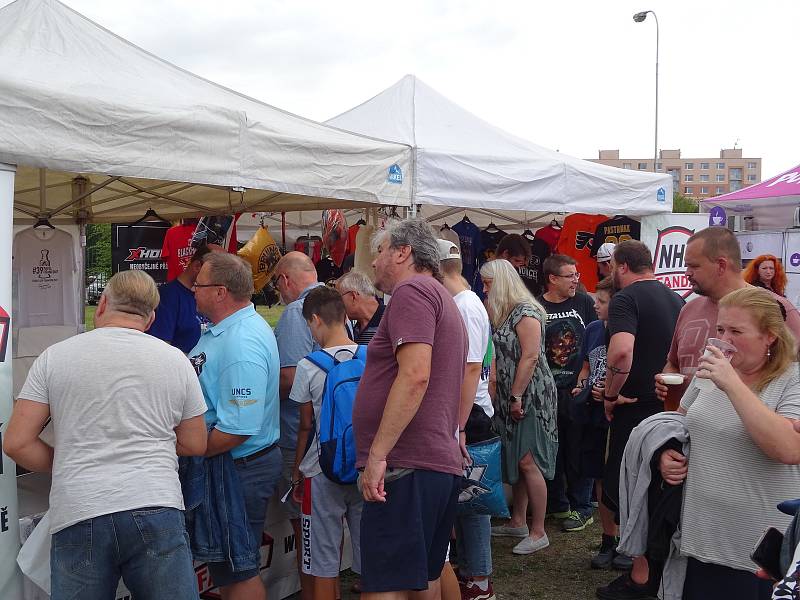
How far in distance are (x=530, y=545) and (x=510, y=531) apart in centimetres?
26

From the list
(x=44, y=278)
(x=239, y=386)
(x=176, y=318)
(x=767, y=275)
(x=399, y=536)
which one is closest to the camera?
(x=399, y=536)

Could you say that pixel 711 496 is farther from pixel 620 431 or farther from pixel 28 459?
pixel 28 459

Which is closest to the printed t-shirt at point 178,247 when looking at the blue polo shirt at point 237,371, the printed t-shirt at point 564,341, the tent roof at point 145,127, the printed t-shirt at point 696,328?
the tent roof at point 145,127

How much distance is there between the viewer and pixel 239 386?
2.76m

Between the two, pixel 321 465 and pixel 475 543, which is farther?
pixel 475 543

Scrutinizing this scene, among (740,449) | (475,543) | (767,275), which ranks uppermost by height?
(767,275)

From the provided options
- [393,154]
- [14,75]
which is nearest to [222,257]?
[14,75]

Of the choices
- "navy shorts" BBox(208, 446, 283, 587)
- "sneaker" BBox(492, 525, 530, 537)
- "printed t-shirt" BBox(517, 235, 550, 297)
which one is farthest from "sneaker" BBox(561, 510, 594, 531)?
"printed t-shirt" BBox(517, 235, 550, 297)

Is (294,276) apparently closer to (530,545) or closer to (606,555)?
(530,545)

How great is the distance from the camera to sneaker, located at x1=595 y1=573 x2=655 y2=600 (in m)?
3.82

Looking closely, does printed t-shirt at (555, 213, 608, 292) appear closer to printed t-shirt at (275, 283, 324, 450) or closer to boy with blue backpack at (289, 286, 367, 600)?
printed t-shirt at (275, 283, 324, 450)

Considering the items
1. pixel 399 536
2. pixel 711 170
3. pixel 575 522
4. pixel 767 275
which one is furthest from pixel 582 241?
pixel 711 170

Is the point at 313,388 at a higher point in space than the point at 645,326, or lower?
lower

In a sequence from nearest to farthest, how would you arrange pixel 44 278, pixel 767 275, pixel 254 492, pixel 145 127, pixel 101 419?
pixel 101 419
pixel 254 492
pixel 145 127
pixel 767 275
pixel 44 278
